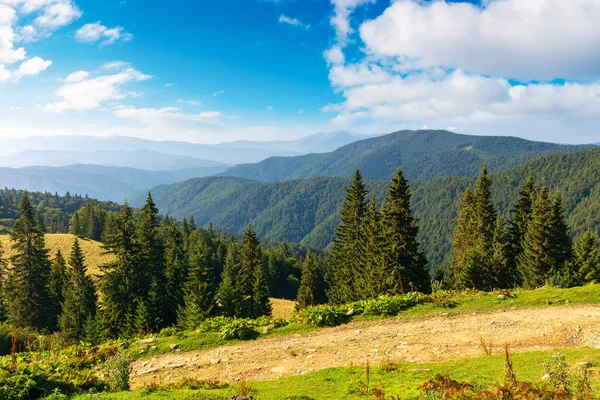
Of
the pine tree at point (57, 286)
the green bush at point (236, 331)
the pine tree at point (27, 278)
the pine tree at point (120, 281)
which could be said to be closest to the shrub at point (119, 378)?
the green bush at point (236, 331)

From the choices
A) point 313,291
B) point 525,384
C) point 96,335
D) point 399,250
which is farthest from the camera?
point 313,291

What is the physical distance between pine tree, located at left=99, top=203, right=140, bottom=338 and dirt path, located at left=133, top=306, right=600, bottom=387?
24.7 m

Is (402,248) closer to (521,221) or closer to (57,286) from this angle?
(521,221)

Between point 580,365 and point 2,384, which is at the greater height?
point 2,384

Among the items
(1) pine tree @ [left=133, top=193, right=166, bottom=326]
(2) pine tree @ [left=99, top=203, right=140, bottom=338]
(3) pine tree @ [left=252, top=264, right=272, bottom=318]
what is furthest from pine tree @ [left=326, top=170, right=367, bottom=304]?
(2) pine tree @ [left=99, top=203, right=140, bottom=338]

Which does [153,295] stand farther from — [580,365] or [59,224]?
[59,224]

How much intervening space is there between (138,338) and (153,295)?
835 inches

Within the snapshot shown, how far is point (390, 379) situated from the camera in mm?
11688

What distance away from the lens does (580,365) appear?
1084 cm

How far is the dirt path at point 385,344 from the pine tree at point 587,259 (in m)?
17.1

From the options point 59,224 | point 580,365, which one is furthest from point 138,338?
point 59,224

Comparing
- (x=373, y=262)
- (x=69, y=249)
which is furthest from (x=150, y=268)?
(x=69, y=249)

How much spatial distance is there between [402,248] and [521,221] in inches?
884

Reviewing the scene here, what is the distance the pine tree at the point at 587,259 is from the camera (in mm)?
30663
